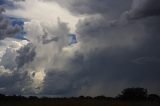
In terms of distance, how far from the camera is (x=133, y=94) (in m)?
170

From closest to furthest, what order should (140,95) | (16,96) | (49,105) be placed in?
(49,105), (16,96), (140,95)

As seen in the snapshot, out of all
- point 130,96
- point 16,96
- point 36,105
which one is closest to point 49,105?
point 36,105

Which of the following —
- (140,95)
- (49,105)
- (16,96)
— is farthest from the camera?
(140,95)

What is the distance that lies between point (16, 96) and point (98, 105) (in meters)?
62.9

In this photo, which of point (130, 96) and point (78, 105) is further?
point (130, 96)

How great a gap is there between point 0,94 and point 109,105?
7350 centimetres

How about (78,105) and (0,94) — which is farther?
(0,94)

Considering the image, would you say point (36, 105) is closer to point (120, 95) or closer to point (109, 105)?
point (109, 105)

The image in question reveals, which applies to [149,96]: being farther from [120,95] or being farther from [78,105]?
[78,105]

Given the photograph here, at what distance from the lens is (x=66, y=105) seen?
3856 inches

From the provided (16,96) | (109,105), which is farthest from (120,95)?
(109,105)

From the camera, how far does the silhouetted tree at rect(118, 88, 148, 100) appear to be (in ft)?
546

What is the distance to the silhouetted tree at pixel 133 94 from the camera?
166m

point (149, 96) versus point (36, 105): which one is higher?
point (149, 96)
